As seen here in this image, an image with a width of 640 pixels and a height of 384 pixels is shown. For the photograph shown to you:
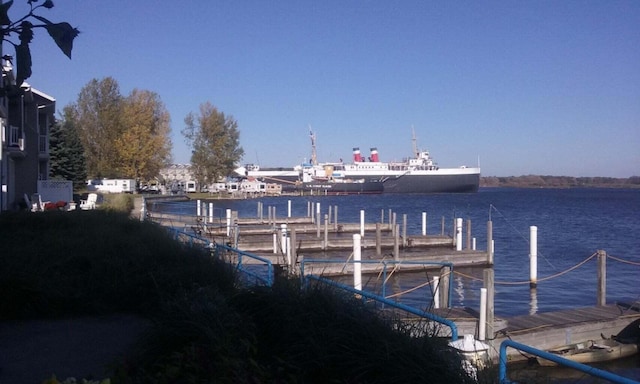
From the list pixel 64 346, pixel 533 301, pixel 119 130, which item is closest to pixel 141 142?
pixel 119 130

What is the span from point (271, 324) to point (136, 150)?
197 feet

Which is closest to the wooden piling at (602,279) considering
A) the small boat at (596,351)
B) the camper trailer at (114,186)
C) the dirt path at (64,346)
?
the small boat at (596,351)

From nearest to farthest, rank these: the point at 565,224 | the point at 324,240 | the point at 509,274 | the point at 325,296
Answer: the point at 325,296
the point at 509,274
the point at 324,240
the point at 565,224

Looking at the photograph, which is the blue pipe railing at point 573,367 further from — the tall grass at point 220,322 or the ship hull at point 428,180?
the ship hull at point 428,180

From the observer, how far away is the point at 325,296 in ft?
19.3

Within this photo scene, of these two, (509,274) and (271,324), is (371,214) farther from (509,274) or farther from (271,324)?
(271,324)

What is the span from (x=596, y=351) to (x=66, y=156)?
44.8 metres

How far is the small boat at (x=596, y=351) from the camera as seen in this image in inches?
512

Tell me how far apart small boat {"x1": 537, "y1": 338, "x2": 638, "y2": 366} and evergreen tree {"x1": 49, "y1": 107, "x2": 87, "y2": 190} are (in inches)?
1653

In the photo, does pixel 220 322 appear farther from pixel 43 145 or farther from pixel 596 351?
pixel 43 145

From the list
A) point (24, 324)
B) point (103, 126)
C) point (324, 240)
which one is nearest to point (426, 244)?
point (324, 240)

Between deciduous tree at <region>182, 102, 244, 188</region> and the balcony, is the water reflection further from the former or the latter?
deciduous tree at <region>182, 102, 244, 188</region>

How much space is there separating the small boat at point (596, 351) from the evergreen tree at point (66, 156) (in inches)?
1653

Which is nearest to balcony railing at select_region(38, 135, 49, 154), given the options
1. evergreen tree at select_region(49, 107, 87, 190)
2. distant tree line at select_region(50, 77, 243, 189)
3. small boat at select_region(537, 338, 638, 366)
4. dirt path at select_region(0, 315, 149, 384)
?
evergreen tree at select_region(49, 107, 87, 190)
